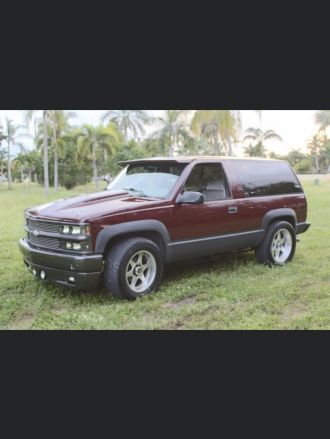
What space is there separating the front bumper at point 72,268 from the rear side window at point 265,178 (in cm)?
301

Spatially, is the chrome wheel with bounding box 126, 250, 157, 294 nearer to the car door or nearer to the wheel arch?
the wheel arch

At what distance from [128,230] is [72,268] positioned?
2.67ft

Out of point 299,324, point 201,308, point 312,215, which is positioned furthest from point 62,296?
point 312,215

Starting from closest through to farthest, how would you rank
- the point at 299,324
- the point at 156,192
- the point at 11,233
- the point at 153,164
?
1. the point at 299,324
2. the point at 156,192
3. the point at 153,164
4. the point at 11,233

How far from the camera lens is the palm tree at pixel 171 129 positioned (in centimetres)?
3058

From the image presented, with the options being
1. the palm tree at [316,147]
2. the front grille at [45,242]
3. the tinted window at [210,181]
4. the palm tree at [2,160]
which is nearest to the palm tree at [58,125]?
the palm tree at [2,160]

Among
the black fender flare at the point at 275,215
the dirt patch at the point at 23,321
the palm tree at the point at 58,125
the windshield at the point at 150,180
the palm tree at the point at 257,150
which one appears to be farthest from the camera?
the palm tree at the point at 257,150

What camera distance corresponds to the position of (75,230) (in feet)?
16.8

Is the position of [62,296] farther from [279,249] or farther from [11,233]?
[11,233]

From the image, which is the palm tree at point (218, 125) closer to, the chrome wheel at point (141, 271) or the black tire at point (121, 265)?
the chrome wheel at point (141, 271)

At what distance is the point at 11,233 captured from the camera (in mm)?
10695

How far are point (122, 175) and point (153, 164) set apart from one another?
0.60 m

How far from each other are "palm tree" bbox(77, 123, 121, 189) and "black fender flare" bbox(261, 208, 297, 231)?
77.8 feet

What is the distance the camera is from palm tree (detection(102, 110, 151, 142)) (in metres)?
35.5
